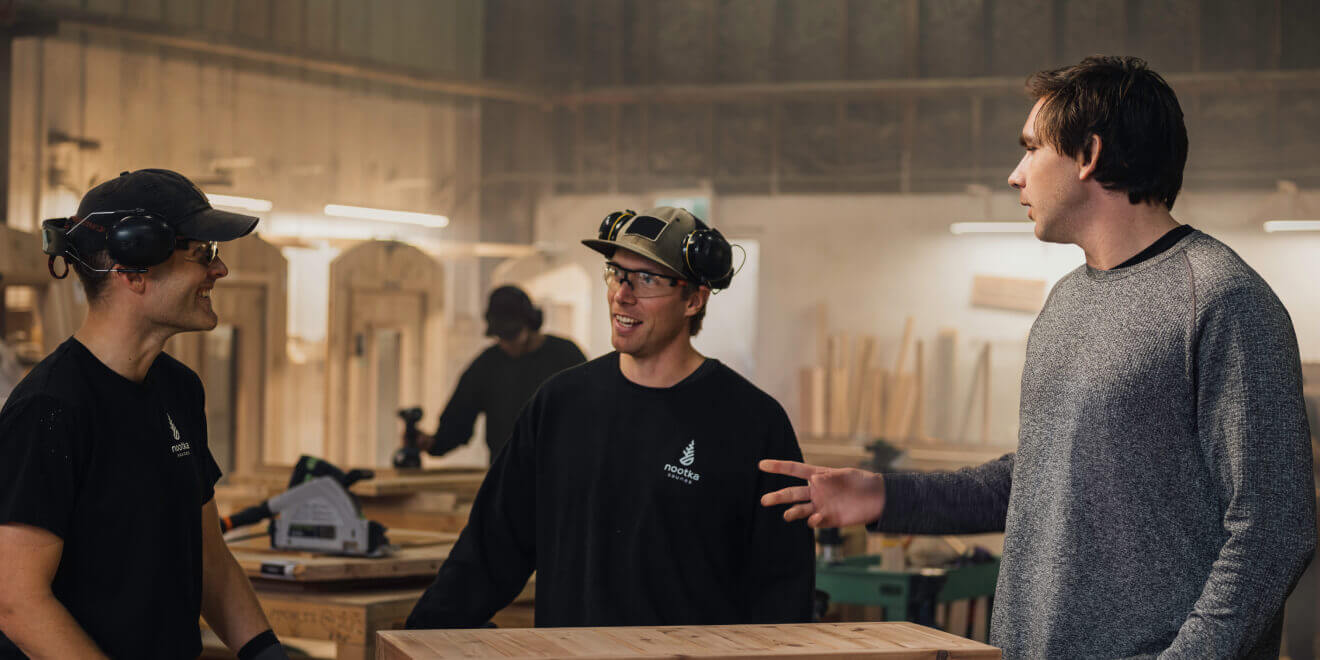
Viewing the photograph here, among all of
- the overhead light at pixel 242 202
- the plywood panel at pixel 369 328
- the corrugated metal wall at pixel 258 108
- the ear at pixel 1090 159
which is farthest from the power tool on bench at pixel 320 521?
the plywood panel at pixel 369 328

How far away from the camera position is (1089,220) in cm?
207

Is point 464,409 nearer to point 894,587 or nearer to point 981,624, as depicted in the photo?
point 894,587

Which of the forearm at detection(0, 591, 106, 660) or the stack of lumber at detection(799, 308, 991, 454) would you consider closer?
the forearm at detection(0, 591, 106, 660)

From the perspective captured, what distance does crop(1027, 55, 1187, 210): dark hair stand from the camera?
2004 millimetres

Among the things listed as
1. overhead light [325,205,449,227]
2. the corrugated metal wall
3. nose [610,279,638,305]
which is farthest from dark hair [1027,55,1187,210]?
overhead light [325,205,449,227]

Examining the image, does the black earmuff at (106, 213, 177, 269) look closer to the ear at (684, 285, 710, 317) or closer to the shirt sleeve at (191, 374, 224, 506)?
the shirt sleeve at (191, 374, 224, 506)

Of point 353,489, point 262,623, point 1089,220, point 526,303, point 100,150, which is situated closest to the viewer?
point 1089,220

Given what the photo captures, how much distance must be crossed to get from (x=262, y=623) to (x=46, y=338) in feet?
18.0

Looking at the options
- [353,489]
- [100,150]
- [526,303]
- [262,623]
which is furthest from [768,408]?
[100,150]

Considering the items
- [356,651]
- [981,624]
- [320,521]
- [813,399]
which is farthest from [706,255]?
[813,399]

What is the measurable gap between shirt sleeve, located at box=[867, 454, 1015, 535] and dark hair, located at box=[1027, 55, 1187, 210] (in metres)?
0.61

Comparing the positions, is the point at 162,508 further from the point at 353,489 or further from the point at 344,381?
the point at 344,381

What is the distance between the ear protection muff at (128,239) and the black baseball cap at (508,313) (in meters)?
4.14

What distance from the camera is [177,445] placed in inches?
89.9
